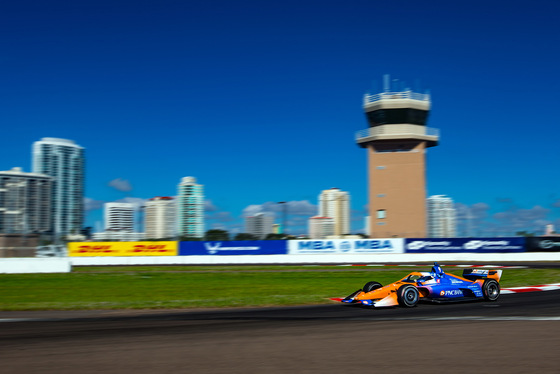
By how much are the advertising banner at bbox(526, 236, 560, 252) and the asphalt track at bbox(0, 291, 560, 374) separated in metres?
31.6

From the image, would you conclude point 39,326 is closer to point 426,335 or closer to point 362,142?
point 426,335

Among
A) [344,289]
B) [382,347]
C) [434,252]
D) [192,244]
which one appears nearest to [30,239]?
[192,244]

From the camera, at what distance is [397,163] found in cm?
5922

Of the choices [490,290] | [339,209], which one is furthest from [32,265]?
[339,209]

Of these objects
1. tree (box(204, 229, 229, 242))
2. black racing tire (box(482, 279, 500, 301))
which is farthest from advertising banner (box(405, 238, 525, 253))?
black racing tire (box(482, 279, 500, 301))

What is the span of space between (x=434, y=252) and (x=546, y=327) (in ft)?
107

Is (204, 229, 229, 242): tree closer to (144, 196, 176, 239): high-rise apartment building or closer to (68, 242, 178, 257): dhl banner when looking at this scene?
(68, 242, 178, 257): dhl banner

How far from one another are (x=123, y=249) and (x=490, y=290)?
36.8 metres

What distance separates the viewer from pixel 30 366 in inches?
256

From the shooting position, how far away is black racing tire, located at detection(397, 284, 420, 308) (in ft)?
40.8

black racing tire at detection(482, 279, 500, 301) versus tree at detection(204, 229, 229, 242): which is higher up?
tree at detection(204, 229, 229, 242)

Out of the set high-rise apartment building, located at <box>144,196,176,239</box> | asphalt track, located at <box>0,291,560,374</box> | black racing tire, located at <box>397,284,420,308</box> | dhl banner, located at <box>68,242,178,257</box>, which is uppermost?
high-rise apartment building, located at <box>144,196,176,239</box>

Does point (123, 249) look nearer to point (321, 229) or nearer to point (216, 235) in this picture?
point (216, 235)

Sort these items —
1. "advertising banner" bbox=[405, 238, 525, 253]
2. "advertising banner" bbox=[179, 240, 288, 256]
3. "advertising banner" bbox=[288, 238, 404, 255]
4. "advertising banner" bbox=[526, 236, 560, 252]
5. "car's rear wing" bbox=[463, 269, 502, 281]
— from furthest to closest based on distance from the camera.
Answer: "advertising banner" bbox=[179, 240, 288, 256], "advertising banner" bbox=[288, 238, 404, 255], "advertising banner" bbox=[526, 236, 560, 252], "advertising banner" bbox=[405, 238, 525, 253], "car's rear wing" bbox=[463, 269, 502, 281]
